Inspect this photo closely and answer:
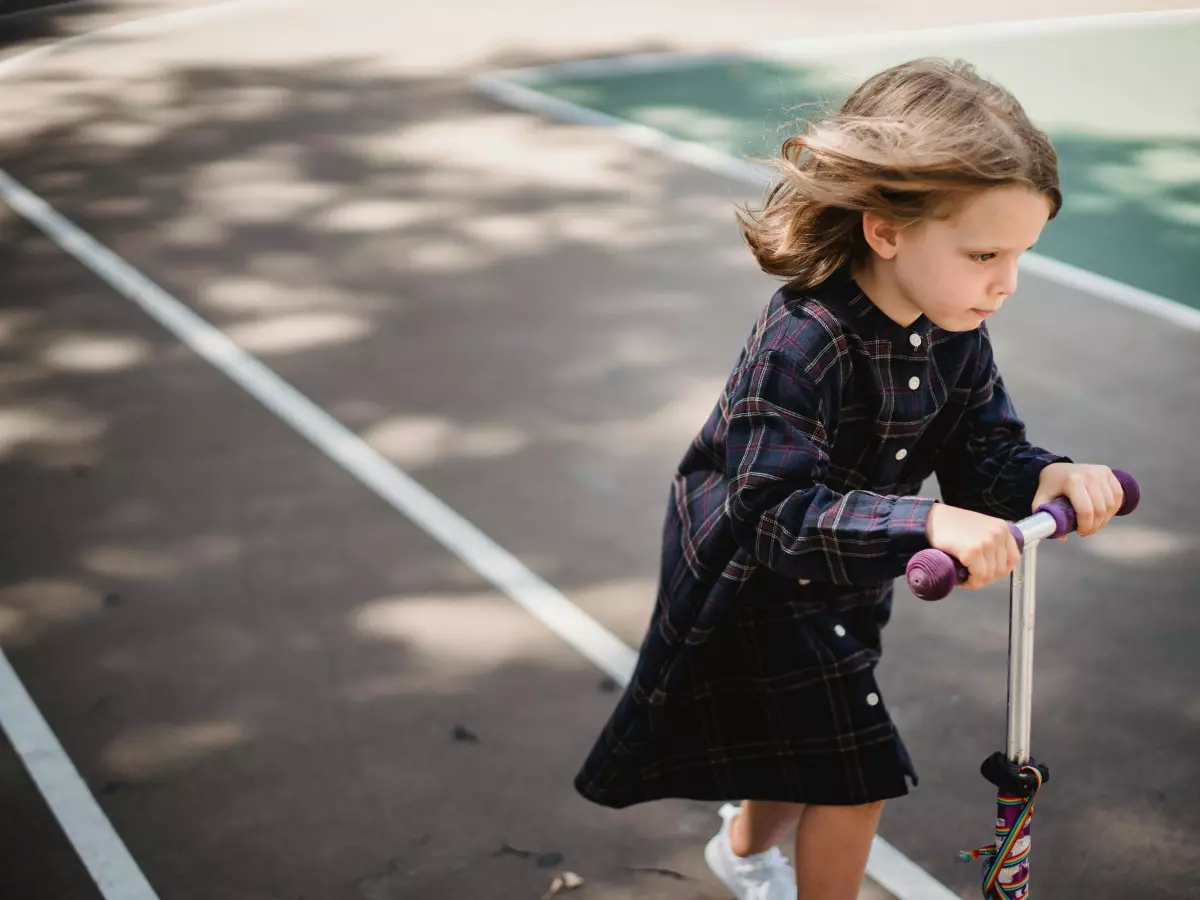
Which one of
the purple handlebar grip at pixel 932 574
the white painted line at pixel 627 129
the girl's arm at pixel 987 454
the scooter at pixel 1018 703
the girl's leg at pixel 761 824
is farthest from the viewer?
the white painted line at pixel 627 129

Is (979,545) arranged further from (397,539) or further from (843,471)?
(397,539)

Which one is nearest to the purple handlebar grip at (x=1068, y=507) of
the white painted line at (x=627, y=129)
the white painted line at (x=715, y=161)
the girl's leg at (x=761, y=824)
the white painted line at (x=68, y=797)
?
the girl's leg at (x=761, y=824)

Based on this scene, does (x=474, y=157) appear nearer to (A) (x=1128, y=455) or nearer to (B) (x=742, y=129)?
(B) (x=742, y=129)

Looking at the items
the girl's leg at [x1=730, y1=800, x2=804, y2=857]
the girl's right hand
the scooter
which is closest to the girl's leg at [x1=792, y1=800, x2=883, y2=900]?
the girl's leg at [x1=730, y1=800, x2=804, y2=857]

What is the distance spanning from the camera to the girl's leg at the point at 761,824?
2.89 metres

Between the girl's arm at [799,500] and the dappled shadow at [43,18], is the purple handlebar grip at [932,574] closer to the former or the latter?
the girl's arm at [799,500]

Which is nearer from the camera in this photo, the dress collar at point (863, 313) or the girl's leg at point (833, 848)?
the dress collar at point (863, 313)

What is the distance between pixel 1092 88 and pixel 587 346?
501 cm

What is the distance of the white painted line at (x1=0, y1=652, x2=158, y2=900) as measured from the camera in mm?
3051

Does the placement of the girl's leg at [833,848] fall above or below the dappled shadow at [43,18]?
below

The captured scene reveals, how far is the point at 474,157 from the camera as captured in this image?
764 centimetres

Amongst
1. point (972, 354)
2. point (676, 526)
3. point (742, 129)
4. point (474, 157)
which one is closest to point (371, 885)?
point (676, 526)

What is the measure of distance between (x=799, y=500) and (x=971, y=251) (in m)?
0.46

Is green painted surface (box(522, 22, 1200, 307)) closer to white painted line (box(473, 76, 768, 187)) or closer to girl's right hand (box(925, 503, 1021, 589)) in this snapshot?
white painted line (box(473, 76, 768, 187))
